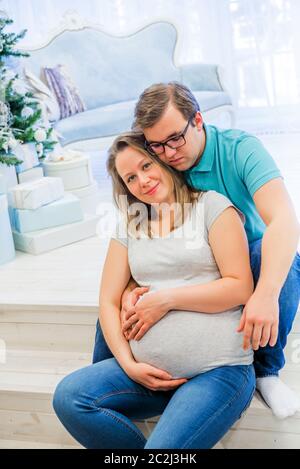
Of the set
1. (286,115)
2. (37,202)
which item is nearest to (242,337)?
(37,202)

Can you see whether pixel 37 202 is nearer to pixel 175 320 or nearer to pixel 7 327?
pixel 7 327

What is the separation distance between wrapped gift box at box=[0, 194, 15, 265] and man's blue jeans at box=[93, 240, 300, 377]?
1060 millimetres

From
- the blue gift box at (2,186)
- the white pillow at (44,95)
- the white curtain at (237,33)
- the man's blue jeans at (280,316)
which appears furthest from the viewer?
the white curtain at (237,33)

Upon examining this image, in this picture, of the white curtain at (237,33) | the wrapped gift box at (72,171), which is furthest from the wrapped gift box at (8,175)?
the white curtain at (237,33)

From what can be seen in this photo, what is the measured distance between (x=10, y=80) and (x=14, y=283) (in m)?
1.04

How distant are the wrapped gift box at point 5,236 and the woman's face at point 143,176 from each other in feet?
3.68

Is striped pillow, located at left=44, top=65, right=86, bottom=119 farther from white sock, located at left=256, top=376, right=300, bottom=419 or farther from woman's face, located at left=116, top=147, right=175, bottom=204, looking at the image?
white sock, located at left=256, top=376, right=300, bottom=419

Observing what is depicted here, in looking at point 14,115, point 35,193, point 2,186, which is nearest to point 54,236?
point 35,193

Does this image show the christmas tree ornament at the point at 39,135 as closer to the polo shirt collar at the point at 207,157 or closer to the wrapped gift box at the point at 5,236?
the wrapped gift box at the point at 5,236

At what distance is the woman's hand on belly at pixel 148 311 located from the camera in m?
1.44

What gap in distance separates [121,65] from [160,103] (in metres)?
2.95

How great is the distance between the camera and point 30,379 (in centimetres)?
189

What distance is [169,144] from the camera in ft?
4.92

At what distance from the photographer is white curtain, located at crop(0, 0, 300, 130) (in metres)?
4.72
